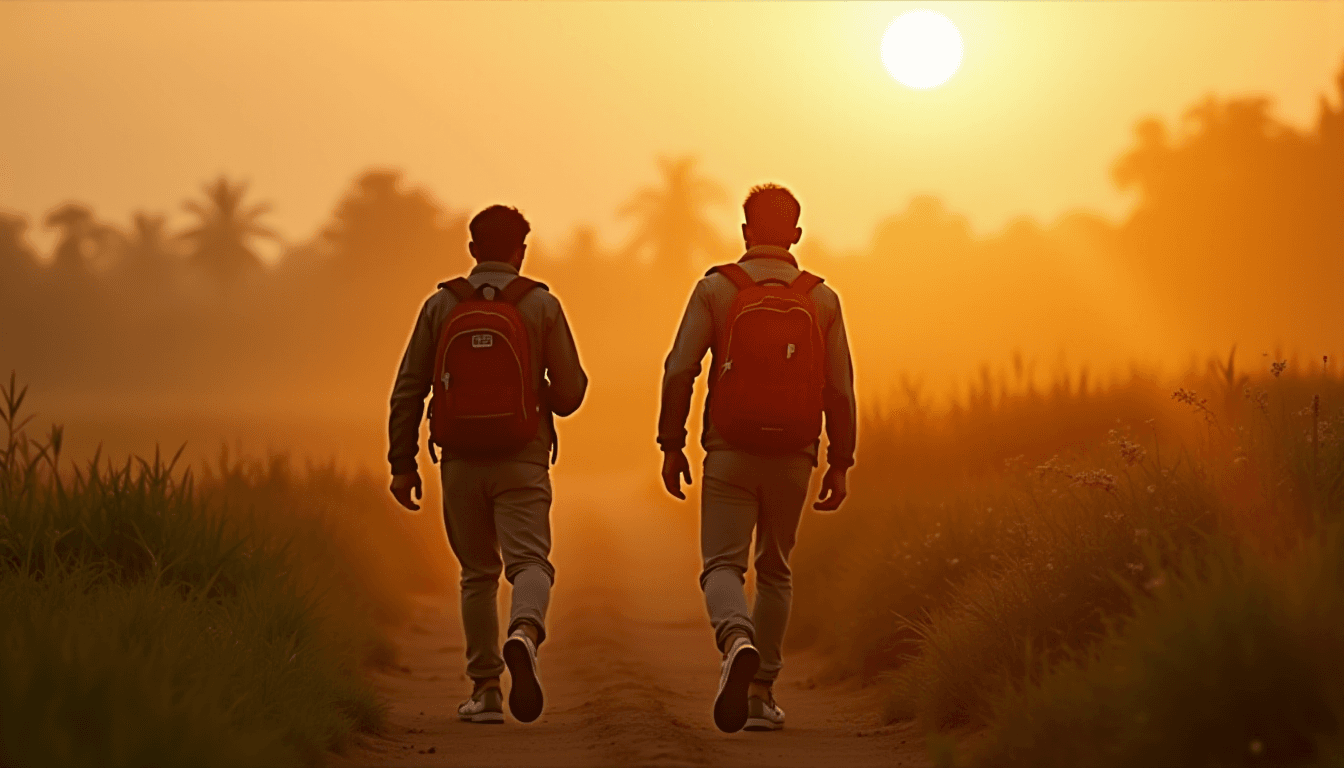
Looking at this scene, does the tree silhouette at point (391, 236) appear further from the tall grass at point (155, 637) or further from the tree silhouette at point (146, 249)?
the tall grass at point (155, 637)

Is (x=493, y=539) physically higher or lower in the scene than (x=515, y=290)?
lower

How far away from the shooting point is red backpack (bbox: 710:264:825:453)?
7.21 meters

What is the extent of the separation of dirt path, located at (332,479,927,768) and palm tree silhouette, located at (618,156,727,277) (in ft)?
276

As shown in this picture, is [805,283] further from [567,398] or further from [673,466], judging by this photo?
[567,398]

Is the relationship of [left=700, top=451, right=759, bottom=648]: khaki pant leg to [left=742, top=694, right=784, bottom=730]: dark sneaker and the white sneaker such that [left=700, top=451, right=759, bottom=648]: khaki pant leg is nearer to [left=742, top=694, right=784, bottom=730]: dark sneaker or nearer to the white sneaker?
[left=742, top=694, right=784, bottom=730]: dark sneaker

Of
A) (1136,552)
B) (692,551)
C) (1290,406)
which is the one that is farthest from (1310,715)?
(692,551)

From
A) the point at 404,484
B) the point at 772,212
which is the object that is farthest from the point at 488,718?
the point at 772,212

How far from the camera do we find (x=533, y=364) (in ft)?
25.0

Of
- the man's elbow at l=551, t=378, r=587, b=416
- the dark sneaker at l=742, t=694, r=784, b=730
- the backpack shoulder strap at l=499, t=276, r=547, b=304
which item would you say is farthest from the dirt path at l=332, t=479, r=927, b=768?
the backpack shoulder strap at l=499, t=276, r=547, b=304

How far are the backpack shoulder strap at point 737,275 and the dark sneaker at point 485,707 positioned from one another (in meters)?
2.21

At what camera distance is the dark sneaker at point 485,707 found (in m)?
7.71

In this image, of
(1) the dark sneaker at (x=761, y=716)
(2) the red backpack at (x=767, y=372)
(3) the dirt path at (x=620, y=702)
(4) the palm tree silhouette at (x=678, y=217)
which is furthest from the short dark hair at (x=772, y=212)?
(4) the palm tree silhouette at (x=678, y=217)

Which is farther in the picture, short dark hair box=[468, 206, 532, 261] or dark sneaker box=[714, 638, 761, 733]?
short dark hair box=[468, 206, 532, 261]

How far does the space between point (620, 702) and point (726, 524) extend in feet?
3.96
